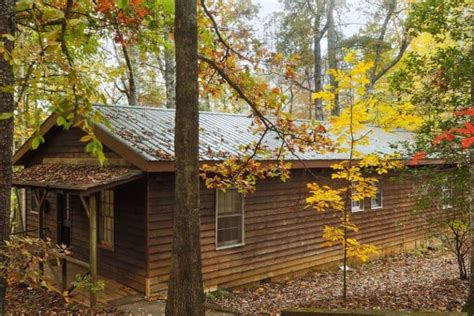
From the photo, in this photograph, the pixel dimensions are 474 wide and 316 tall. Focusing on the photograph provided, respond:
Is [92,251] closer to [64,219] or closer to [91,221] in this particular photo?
[91,221]

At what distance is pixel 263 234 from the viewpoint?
10750 mm

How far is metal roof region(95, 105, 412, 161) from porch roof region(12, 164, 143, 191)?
0.61 m

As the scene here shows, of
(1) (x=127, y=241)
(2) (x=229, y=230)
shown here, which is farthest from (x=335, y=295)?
(1) (x=127, y=241)

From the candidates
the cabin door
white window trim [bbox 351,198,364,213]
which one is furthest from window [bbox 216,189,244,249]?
white window trim [bbox 351,198,364,213]

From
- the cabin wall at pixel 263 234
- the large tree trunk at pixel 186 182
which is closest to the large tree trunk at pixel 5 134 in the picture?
the large tree trunk at pixel 186 182

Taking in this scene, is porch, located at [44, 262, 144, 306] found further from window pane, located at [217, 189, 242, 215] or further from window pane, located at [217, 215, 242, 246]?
window pane, located at [217, 189, 242, 215]

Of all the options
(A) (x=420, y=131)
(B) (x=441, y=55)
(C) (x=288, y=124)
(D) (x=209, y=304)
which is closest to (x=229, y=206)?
(D) (x=209, y=304)

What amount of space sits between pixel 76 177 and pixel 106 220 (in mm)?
1808

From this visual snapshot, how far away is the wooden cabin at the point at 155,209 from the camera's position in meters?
8.66

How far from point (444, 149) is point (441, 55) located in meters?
1.80

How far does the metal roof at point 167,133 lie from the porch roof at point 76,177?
0.61 metres

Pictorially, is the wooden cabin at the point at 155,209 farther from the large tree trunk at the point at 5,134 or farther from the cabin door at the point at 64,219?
the large tree trunk at the point at 5,134

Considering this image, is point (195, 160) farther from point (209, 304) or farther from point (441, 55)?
point (441, 55)

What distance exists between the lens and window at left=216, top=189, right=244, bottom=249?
996 cm
